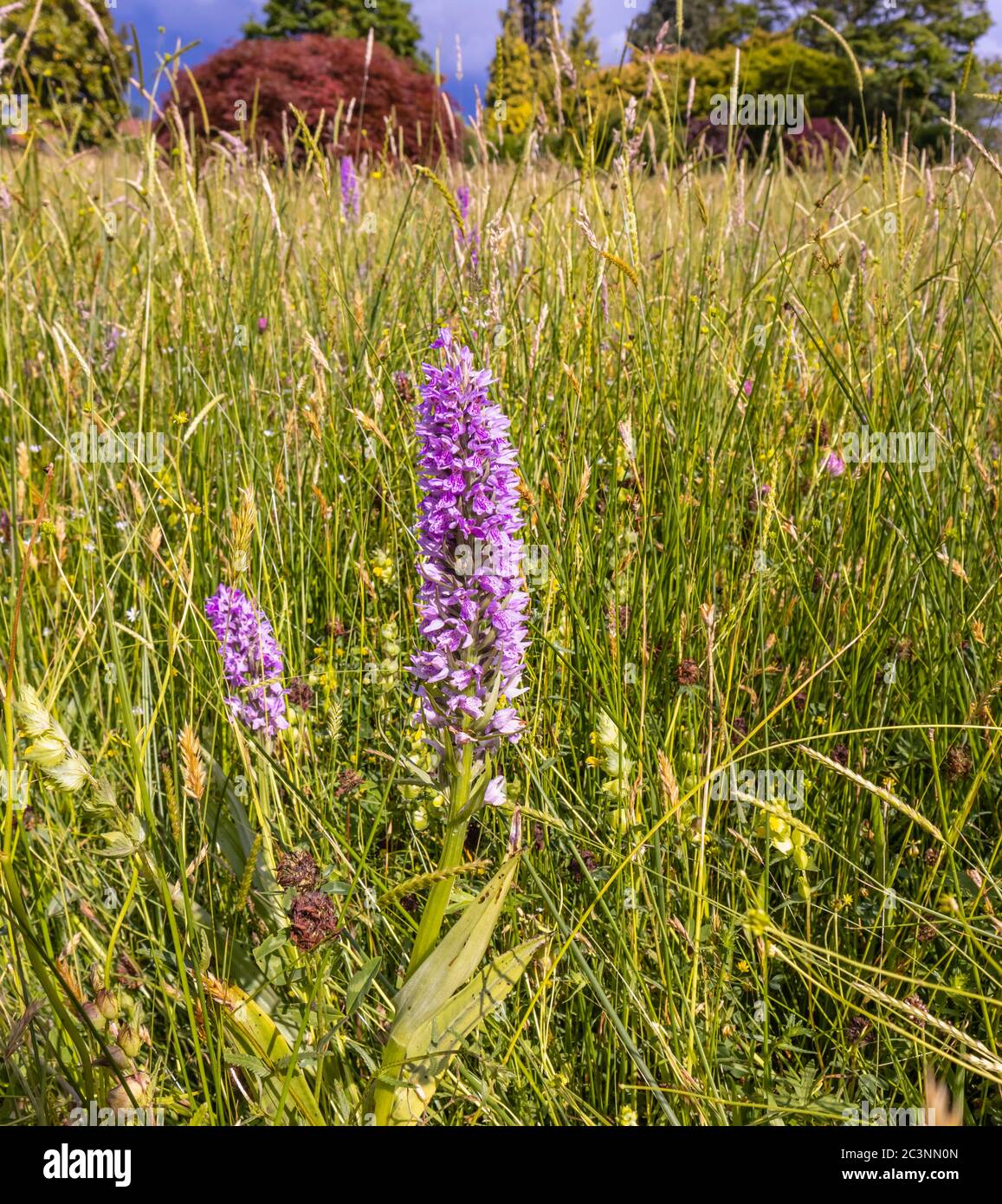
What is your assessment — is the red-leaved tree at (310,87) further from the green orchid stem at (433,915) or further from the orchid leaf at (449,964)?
the orchid leaf at (449,964)

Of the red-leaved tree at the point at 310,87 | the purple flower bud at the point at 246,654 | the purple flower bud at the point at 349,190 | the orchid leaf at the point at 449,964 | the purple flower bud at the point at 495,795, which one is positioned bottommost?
the orchid leaf at the point at 449,964

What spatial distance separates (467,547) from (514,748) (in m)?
0.55

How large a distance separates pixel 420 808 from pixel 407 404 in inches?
38.7

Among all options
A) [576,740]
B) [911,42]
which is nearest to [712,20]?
[911,42]

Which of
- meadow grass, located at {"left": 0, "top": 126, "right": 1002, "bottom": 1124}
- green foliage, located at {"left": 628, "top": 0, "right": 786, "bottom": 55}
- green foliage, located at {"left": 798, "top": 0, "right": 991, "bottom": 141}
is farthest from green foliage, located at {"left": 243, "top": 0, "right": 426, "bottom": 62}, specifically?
meadow grass, located at {"left": 0, "top": 126, "right": 1002, "bottom": 1124}

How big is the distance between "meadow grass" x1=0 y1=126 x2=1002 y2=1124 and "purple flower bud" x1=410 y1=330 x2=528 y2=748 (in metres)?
0.19

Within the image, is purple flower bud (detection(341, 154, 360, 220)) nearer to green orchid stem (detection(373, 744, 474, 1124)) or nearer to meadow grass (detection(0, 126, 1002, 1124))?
meadow grass (detection(0, 126, 1002, 1124))

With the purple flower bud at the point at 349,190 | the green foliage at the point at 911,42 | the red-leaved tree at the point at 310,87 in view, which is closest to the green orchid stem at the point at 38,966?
the purple flower bud at the point at 349,190

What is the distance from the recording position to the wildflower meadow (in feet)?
3.57

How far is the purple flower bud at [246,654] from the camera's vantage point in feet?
4.88

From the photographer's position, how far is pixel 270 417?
106 inches

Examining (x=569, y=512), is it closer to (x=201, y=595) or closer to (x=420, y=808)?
(x=420, y=808)

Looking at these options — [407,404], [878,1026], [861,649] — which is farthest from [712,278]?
[878,1026]

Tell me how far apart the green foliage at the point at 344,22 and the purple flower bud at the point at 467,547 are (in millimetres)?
22528
